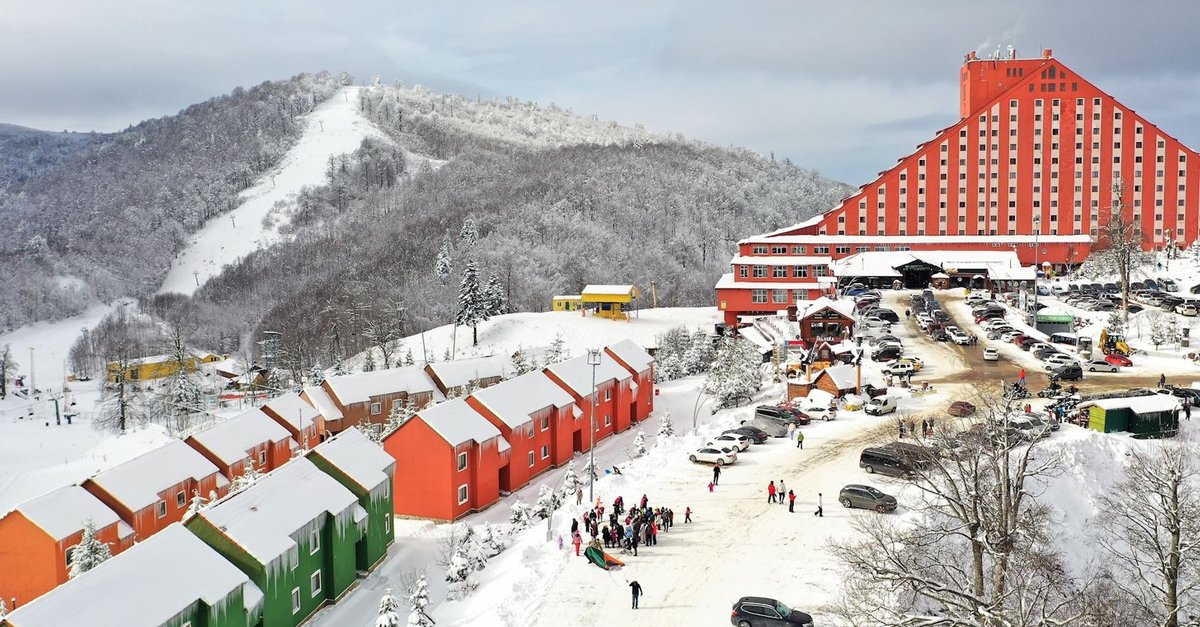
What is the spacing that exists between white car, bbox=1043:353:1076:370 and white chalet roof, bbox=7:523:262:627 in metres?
40.4

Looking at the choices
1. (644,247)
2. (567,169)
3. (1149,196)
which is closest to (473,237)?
(644,247)

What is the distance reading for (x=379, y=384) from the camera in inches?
2258

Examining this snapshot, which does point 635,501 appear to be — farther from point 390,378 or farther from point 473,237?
point 473,237

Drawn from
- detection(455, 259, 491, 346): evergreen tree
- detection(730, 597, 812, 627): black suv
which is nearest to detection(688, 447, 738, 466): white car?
detection(730, 597, 812, 627): black suv

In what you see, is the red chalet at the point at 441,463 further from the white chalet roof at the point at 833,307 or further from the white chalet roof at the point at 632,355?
the white chalet roof at the point at 833,307

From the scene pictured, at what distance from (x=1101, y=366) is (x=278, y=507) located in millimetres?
42008

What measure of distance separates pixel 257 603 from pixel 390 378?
32098mm

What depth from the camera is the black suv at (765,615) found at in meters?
23.5

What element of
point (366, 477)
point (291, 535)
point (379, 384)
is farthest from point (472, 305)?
point (291, 535)

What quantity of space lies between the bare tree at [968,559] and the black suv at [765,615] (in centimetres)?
130

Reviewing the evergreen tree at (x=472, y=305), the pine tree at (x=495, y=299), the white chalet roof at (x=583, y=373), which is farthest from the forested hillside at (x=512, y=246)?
the white chalet roof at (x=583, y=373)

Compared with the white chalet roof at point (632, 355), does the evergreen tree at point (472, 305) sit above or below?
above

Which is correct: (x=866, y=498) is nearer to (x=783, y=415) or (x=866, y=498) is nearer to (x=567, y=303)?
(x=783, y=415)

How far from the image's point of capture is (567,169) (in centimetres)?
18912
